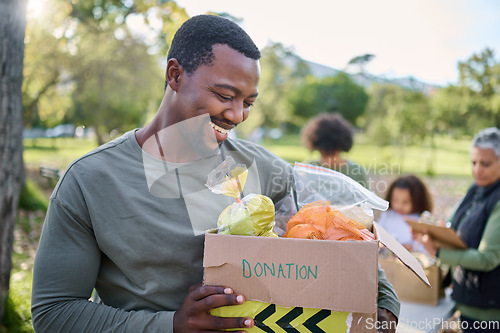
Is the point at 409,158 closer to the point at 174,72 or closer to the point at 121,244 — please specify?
the point at 174,72

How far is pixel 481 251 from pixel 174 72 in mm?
2713

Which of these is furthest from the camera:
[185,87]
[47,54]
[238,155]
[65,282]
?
[47,54]

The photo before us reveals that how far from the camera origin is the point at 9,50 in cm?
282

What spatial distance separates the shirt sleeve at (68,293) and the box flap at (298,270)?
0.99ft

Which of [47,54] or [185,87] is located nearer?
[185,87]

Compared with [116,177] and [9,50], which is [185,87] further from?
[9,50]

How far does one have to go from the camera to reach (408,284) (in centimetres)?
320

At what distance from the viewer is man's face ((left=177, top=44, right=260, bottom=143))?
1.47 meters

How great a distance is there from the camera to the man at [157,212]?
1.31 metres

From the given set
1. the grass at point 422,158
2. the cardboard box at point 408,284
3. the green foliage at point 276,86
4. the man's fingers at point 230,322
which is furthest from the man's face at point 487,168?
the green foliage at point 276,86

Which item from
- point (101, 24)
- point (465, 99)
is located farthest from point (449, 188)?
point (101, 24)

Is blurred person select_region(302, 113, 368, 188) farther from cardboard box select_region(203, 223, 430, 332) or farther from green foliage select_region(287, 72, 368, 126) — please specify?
green foliage select_region(287, 72, 368, 126)

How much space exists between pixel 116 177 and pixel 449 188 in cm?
1496

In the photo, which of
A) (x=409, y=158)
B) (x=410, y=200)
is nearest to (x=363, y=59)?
(x=409, y=158)
